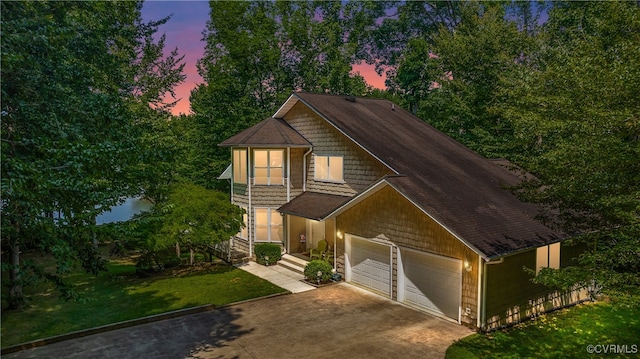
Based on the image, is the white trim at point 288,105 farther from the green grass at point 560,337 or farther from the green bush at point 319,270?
the green grass at point 560,337

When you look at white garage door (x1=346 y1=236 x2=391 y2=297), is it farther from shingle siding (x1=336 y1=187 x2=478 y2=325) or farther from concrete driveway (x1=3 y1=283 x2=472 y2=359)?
concrete driveway (x1=3 y1=283 x2=472 y2=359)

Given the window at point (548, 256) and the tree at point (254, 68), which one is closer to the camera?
the window at point (548, 256)

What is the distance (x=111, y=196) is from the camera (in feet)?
27.2

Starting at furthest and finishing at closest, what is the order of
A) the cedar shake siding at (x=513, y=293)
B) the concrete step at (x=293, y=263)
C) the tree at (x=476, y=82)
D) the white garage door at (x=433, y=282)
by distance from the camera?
1. the tree at (x=476, y=82)
2. the concrete step at (x=293, y=263)
3. the white garage door at (x=433, y=282)
4. the cedar shake siding at (x=513, y=293)

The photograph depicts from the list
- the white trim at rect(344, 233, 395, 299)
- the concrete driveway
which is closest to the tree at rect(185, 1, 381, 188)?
the white trim at rect(344, 233, 395, 299)

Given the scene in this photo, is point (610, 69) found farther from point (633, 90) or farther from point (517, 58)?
point (517, 58)

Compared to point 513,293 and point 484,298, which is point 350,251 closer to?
point 484,298

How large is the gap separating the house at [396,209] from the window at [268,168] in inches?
2.2

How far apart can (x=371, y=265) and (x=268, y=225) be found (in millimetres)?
7662

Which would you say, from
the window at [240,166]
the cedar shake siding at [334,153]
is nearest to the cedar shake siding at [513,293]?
the cedar shake siding at [334,153]

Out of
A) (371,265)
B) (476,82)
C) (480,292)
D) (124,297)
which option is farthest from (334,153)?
(476,82)

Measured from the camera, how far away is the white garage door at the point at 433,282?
44.1 ft

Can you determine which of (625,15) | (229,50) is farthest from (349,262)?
(229,50)

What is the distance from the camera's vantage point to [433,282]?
46.5ft
